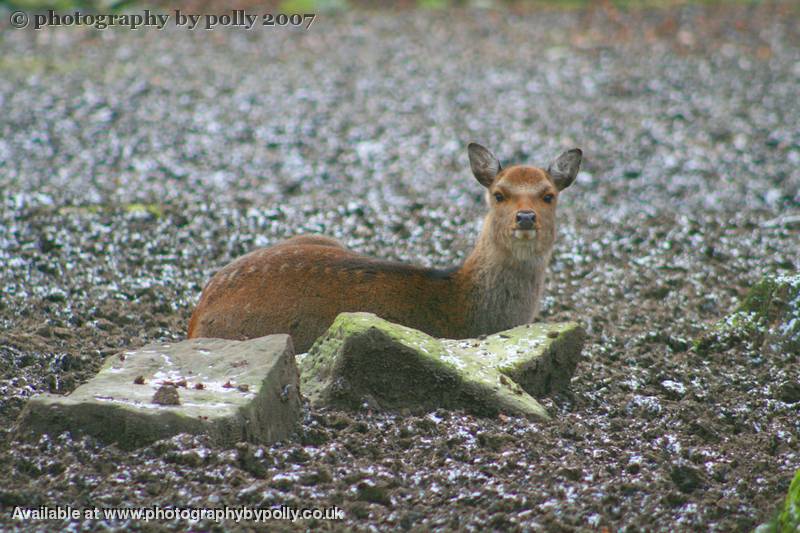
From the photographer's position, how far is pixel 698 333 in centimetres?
695

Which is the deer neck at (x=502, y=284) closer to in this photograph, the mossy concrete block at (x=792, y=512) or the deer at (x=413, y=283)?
the deer at (x=413, y=283)

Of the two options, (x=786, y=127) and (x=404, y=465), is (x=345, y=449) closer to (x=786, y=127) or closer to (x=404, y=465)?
(x=404, y=465)

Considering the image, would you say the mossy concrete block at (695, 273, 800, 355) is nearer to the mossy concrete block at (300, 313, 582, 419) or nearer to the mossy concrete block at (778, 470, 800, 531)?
the mossy concrete block at (300, 313, 582, 419)

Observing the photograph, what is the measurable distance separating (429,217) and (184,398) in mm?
5625

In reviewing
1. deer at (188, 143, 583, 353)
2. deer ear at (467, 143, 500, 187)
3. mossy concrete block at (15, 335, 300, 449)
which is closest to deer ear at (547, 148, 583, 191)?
deer at (188, 143, 583, 353)

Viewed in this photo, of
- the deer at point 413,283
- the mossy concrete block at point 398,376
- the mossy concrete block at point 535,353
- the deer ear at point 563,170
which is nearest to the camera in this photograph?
the mossy concrete block at point 398,376

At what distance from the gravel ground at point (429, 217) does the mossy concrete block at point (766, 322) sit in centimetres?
16

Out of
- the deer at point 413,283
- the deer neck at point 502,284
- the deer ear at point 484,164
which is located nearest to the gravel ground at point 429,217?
the deer neck at point 502,284

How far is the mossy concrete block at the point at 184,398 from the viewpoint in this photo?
4.41 metres

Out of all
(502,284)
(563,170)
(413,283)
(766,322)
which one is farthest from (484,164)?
(766,322)

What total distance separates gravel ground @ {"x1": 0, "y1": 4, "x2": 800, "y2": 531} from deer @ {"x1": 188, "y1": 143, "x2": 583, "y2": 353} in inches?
26.9

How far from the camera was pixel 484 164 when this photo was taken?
698cm

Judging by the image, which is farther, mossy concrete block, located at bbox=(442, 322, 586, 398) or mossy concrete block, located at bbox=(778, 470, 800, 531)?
mossy concrete block, located at bbox=(442, 322, 586, 398)

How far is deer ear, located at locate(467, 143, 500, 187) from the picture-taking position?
696 cm
